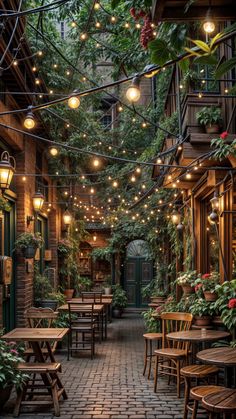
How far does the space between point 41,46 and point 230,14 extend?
1001 cm

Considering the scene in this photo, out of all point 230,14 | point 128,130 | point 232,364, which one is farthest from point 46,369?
point 128,130

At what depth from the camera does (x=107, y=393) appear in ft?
23.0

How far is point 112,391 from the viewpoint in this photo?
23.4 feet

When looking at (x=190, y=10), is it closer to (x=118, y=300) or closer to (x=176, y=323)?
(x=176, y=323)

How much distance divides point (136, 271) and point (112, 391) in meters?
12.6

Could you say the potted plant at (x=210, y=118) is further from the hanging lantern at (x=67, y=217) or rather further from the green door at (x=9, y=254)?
the hanging lantern at (x=67, y=217)

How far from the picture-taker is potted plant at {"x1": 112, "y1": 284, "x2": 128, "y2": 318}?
17.2 meters

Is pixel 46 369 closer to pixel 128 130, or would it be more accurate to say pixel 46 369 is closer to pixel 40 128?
pixel 40 128

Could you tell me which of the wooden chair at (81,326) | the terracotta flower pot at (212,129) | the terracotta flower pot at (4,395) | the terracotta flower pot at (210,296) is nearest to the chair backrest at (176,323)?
the terracotta flower pot at (210,296)

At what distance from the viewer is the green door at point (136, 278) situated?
19609 millimetres

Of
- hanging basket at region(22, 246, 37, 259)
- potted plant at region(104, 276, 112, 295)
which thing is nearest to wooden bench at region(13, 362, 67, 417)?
hanging basket at region(22, 246, 37, 259)

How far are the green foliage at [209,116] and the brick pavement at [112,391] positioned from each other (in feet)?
12.2

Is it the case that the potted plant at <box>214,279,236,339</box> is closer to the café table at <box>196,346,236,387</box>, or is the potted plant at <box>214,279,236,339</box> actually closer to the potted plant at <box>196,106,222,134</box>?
the café table at <box>196,346,236,387</box>

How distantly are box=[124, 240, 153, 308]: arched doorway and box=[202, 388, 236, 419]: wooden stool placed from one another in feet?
49.7
